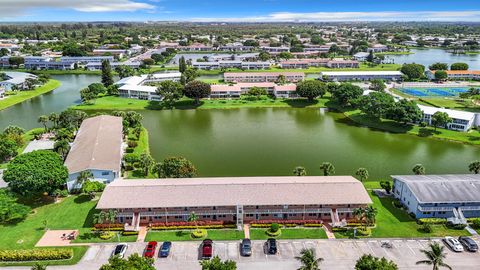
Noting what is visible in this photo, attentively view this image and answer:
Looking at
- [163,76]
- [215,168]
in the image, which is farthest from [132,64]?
[215,168]

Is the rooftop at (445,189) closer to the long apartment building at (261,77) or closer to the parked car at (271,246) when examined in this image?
the parked car at (271,246)

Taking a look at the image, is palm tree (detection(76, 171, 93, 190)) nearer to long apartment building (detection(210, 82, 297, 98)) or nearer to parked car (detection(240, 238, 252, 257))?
parked car (detection(240, 238, 252, 257))

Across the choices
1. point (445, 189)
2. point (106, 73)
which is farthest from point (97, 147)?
point (106, 73)

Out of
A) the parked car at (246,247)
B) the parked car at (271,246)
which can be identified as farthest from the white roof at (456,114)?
the parked car at (246,247)

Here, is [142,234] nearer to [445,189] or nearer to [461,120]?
[445,189]

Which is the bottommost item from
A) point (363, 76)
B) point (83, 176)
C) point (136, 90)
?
point (83, 176)

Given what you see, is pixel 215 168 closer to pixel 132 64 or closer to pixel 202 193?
pixel 202 193
